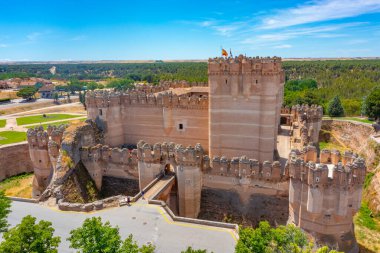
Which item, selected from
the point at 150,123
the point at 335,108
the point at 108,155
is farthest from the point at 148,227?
the point at 335,108

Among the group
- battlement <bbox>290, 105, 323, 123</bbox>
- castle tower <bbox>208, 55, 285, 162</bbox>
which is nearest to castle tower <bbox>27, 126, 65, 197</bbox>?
castle tower <bbox>208, 55, 285, 162</bbox>

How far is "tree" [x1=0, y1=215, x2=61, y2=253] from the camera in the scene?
42.7 feet

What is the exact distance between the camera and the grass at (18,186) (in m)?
42.5

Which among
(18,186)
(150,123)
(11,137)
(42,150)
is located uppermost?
(150,123)

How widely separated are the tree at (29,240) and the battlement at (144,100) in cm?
2477

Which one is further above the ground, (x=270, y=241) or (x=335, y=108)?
(x=270, y=241)

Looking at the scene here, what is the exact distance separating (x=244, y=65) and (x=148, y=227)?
731 inches

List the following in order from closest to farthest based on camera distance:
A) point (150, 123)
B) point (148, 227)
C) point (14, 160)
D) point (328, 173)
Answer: point (148, 227) < point (328, 173) < point (150, 123) < point (14, 160)

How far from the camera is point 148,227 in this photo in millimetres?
19984

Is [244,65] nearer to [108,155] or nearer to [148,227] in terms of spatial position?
[108,155]

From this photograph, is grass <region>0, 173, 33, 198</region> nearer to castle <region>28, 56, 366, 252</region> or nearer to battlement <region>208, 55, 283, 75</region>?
castle <region>28, 56, 366, 252</region>

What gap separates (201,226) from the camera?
66.5 ft

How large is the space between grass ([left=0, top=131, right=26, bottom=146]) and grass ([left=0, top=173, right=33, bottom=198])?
10582 mm

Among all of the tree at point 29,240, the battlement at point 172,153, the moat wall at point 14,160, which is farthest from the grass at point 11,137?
the tree at point 29,240
